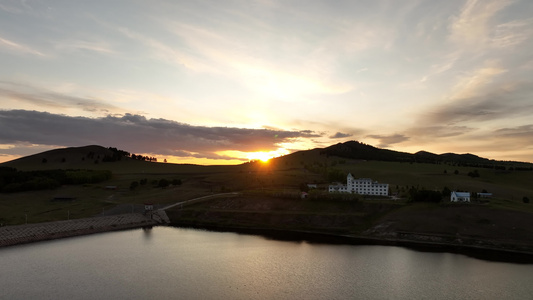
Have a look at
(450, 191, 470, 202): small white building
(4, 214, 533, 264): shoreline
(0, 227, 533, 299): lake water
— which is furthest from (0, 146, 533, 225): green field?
(0, 227, 533, 299): lake water

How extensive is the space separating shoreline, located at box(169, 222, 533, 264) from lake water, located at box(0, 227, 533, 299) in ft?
15.7

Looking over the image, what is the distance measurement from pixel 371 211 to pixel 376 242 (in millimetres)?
19775

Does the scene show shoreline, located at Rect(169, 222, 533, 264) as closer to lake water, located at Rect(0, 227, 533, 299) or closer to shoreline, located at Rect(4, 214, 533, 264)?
shoreline, located at Rect(4, 214, 533, 264)

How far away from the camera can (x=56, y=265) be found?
65.4 m

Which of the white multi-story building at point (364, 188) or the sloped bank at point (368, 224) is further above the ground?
the white multi-story building at point (364, 188)

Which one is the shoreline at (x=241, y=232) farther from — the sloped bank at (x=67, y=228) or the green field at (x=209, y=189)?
the green field at (x=209, y=189)

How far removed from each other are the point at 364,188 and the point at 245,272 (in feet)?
274

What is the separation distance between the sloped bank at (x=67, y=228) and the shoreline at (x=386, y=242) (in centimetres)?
1390

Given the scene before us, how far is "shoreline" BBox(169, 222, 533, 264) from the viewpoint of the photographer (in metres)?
77.2

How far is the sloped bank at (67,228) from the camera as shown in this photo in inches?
3323

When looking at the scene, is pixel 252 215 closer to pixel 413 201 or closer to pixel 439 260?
pixel 413 201

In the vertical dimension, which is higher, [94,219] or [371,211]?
[371,211]

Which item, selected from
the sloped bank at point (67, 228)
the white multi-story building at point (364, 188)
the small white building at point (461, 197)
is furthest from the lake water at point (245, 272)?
the white multi-story building at point (364, 188)

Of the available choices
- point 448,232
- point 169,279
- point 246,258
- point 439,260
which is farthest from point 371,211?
point 169,279
